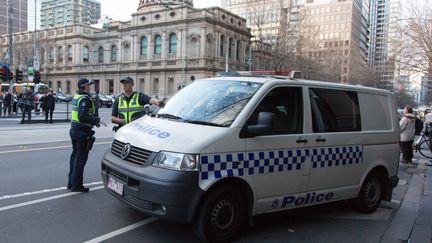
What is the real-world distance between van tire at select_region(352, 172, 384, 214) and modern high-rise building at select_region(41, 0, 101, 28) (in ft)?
225

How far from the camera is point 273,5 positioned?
53.7 metres

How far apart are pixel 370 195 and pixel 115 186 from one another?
3.86m

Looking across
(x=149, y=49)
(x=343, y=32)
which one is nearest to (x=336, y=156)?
(x=149, y=49)

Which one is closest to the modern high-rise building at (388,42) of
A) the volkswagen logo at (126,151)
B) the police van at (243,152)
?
the police van at (243,152)

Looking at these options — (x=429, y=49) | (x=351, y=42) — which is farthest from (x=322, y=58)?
(x=429, y=49)

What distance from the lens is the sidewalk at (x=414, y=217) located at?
201 inches

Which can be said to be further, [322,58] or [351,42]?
[351,42]

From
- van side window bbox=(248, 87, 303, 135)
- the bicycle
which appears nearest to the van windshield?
van side window bbox=(248, 87, 303, 135)

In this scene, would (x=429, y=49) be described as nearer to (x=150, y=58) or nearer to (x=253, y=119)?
(x=253, y=119)

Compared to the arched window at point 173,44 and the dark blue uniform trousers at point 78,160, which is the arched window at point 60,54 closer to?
the arched window at point 173,44

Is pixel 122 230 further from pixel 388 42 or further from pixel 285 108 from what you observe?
pixel 388 42

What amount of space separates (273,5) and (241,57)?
49.1 ft

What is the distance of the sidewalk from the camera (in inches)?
201

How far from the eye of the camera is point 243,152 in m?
4.34
